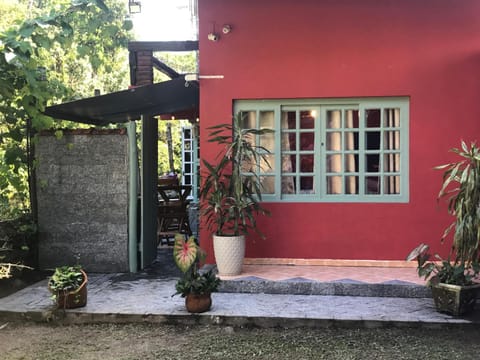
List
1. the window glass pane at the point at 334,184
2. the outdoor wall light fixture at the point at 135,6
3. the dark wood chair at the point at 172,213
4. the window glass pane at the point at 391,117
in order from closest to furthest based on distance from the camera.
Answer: the window glass pane at the point at 391,117 → the window glass pane at the point at 334,184 → the outdoor wall light fixture at the point at 135,6 → the dark wood chair at the point at 172,213

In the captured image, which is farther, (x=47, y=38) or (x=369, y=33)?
(x=369, y=33)

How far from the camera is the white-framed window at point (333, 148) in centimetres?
560

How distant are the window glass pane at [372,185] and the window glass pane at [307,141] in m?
0.77

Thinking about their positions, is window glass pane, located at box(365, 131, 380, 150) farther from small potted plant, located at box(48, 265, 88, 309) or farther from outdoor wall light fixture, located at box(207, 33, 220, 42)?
small potted plant, located at box(48, 265, 88, 309)

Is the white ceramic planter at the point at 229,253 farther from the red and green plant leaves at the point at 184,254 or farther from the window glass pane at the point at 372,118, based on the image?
the window glass pane at the point at 372,118

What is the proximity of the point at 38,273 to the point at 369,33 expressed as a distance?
5.02 metres

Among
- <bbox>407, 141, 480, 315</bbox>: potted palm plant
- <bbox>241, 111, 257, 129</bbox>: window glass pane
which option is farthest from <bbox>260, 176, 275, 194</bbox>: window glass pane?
<bbox>407, 141, 480, 315</bbox>: potted palm plant

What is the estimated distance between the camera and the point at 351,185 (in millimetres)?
5688

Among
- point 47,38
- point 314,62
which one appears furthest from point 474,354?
point 47,38

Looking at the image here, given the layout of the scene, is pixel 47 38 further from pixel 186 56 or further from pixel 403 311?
pixel 186 56

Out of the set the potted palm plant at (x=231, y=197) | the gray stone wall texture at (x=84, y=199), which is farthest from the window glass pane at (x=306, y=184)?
the gray stone wall texture at (x=84, y=199)

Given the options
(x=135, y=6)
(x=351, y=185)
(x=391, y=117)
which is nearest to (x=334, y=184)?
(x=351, y=185)

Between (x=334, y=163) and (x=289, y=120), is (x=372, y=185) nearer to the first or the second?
(x=334, y=163)

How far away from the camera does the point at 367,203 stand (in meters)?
5.59
